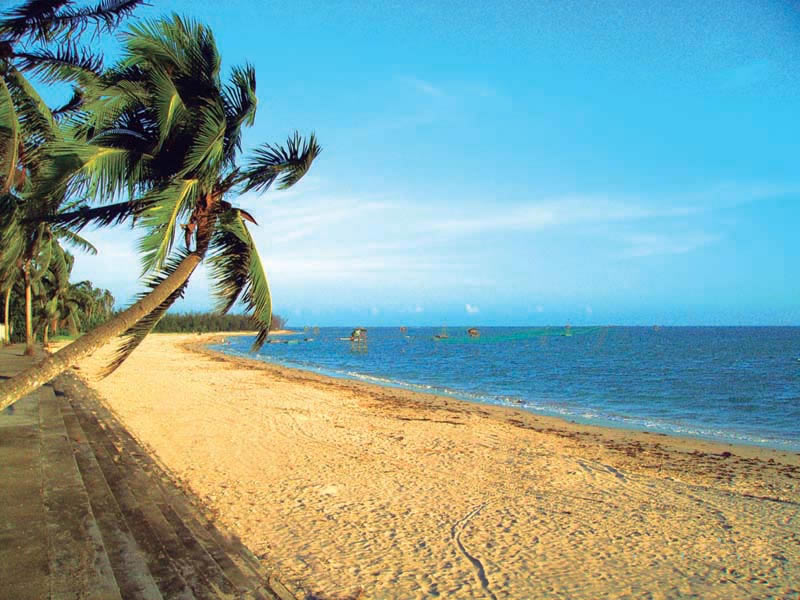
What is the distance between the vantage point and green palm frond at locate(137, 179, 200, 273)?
16.2ft

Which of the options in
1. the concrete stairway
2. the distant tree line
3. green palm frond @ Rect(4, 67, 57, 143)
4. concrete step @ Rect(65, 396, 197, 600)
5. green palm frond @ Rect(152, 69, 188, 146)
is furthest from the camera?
the distant tree line

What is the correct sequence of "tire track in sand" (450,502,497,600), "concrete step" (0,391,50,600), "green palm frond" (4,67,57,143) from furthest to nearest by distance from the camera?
"green palm frond" (4,67,57,143) < "tire track in sand" (450,502,497,600) < "concrete step" (0,391,50,600)

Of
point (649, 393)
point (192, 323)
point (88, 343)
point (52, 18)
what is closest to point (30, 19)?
point (52, 18)

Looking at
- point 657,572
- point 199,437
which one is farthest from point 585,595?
point 199,437

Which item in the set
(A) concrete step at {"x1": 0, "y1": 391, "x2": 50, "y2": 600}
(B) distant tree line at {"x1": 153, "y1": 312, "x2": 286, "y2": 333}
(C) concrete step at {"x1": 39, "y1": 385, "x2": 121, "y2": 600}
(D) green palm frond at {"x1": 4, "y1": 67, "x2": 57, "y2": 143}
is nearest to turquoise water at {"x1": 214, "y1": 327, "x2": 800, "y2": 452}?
(C) concrete step at {"x1": 39, "y1": 385, "x2": 121, "y2": 600}

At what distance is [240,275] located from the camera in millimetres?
6602

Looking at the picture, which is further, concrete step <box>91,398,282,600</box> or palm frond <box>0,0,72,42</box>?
palm frond <box>0,0,72,42</box>

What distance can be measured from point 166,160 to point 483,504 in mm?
5609

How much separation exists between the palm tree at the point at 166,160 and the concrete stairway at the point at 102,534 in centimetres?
137

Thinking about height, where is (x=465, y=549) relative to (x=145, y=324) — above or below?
below

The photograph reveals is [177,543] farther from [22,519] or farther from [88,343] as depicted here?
[88,343]

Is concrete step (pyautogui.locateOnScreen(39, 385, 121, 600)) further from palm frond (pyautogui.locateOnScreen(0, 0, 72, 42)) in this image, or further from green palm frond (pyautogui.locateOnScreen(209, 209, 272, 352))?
palm frond (pyautogui.locateOnScreen(0, 0, 72, 42))

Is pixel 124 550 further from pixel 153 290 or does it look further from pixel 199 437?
pixel 199 437

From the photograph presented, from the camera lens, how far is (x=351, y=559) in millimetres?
5262
